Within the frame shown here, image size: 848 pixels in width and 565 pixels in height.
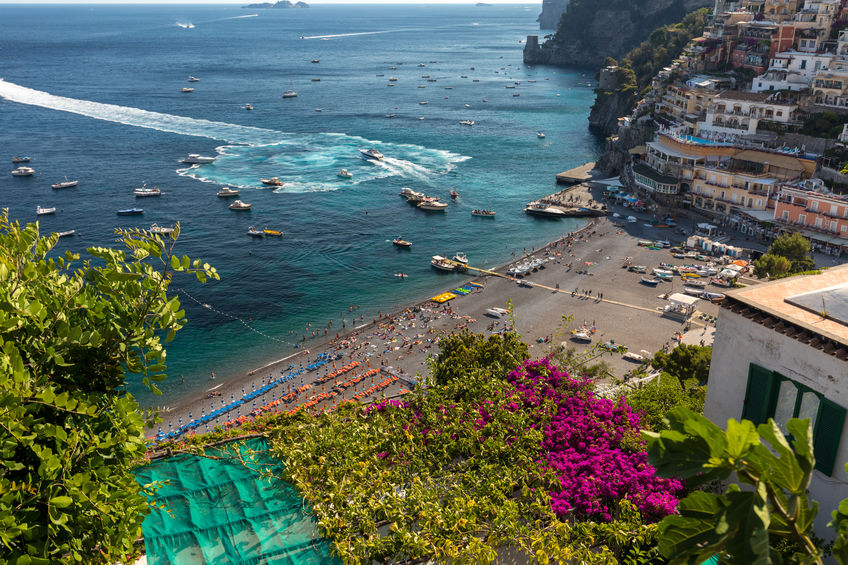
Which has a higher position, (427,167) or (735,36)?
(735,36)

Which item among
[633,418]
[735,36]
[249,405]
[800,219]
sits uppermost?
[735,36]

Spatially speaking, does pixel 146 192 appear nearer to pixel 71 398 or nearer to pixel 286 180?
pixel 286 180

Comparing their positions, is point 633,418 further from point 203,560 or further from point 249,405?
point 249,405

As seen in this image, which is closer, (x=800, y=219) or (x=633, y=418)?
(x=633, y=418)

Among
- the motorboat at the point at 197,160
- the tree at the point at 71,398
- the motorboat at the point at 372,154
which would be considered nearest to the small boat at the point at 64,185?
the motorboat at the point at 197,160

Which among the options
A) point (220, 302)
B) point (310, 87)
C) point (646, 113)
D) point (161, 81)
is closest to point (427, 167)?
point (646, 113)

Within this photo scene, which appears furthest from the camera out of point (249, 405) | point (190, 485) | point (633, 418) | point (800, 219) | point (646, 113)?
point (646, 113)

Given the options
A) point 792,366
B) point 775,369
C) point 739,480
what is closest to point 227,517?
point 739,480

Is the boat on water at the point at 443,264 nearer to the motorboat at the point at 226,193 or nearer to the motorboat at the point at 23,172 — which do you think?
the motorboat at the point at 226,193
